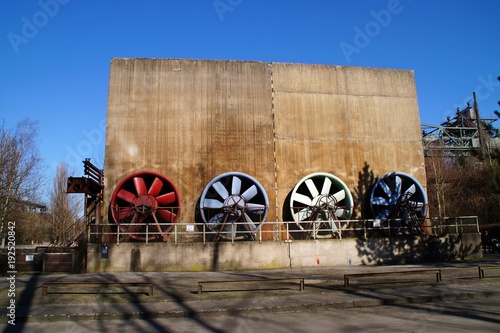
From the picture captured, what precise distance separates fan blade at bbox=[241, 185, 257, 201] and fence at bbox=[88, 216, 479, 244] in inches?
55.2

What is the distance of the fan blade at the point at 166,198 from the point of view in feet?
63.4

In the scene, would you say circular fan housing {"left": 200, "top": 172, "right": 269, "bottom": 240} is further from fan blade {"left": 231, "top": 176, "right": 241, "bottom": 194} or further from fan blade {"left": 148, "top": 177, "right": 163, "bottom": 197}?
fan blade {"left": 148, "top": 177, "right": 163, "bottom": 197}

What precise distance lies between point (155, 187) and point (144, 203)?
0.99 m

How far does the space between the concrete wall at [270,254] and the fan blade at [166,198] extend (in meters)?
2.80

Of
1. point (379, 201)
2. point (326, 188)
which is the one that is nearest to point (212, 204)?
point (326, 188)

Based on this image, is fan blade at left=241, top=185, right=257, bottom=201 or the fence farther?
fan blade at left=241, top=185, right=257, bottom=201

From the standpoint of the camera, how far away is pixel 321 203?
2073 centimetres

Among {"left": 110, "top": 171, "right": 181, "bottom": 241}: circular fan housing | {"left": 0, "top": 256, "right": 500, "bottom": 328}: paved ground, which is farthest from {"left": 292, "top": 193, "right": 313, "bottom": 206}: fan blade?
{"left": 0, "top": 256, "right": 500, "bottom": 328}: paved ground

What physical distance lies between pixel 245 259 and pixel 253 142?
22.8ft

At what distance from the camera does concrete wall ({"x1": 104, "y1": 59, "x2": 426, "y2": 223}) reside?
68.2 ft

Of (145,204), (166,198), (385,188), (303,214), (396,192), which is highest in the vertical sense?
(385,188)

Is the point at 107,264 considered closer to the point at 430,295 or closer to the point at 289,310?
the point at 289,310

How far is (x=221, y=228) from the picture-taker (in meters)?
18.8

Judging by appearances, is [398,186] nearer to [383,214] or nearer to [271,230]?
[383,214]
